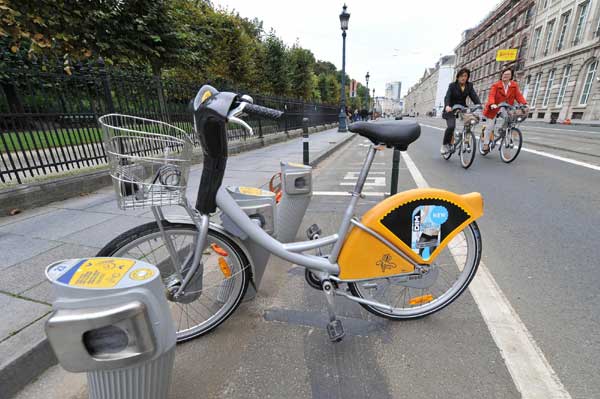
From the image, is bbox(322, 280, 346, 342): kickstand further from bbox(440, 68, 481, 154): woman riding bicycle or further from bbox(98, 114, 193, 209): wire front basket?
bbox(440, 68, 481, 154): woman riding bicycle

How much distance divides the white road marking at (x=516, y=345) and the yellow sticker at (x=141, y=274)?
1946mm

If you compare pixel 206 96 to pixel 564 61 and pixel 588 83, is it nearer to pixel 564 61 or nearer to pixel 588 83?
pixel 588 83

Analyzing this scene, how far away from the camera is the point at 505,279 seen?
2.59 meters

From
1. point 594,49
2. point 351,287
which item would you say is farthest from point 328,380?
point 594,49

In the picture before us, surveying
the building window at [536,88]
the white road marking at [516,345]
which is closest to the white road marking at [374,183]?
the white road marking at [516,345]

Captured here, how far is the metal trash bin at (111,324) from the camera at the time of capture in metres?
0.99

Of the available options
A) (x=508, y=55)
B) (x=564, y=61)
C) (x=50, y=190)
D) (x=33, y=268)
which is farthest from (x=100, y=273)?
(x=508, y=55)

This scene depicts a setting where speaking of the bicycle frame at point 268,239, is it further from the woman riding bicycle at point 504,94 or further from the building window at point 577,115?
the building window at point 577,115

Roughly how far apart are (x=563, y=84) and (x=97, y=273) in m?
45.9

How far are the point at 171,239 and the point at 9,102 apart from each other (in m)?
4.15

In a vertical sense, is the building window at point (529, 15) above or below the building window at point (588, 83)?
above

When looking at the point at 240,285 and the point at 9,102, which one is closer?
the point at 240,285

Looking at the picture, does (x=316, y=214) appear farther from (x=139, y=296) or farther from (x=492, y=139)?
(x=492, y=139)

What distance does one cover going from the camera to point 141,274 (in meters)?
1.13
